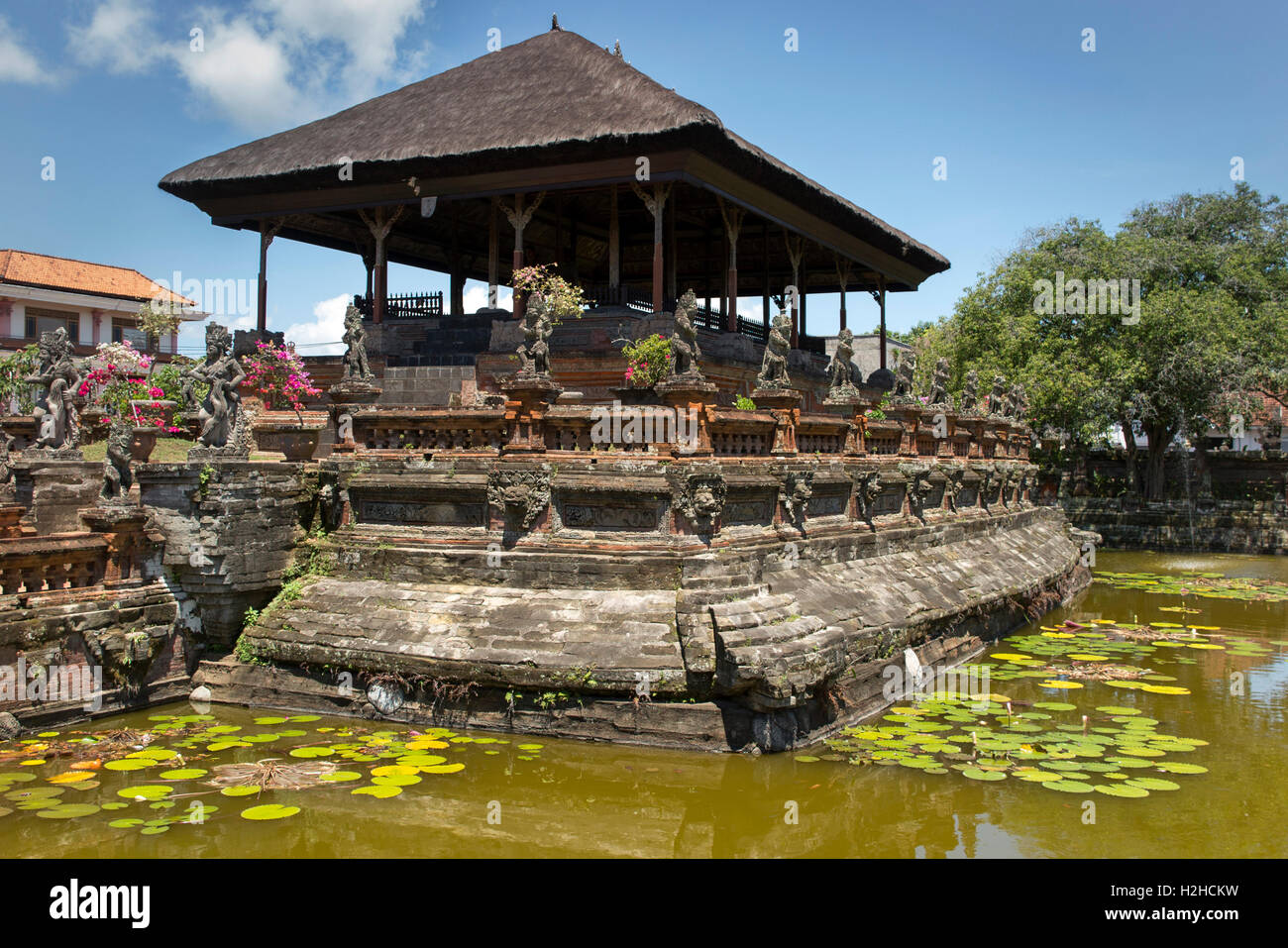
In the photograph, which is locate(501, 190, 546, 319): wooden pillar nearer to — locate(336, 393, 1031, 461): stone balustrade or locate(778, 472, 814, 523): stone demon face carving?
locate(336, 393, 1031, 461): stone balustrade

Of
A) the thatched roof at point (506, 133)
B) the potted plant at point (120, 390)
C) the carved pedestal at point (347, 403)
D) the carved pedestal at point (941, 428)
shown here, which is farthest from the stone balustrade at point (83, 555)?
the carved pedestal at point (941, 428)

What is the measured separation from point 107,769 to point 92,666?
74.0 inches

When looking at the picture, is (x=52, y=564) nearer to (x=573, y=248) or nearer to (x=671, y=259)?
(x=671, y=259)

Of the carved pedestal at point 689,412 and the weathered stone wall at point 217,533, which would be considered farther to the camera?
the weathered stone wall at point 217,533

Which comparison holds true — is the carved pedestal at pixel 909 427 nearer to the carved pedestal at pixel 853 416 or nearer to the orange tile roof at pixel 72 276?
the carved pedestal at pixel 853 416

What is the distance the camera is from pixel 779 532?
464 inches

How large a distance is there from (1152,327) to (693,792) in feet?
89.6

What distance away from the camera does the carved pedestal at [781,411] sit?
12.2 metres

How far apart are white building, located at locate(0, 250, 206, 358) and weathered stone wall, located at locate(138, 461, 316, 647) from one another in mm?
28876

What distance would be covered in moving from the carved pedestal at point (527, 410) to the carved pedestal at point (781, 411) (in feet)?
9.10

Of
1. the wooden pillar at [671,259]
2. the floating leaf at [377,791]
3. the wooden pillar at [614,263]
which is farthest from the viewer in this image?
the wooden pillar at [671,259]

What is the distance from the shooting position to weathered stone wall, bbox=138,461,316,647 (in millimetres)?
10969

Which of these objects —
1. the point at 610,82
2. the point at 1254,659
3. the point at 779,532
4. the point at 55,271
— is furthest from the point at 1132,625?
the point at 55,271

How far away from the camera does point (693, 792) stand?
8.38 metres
